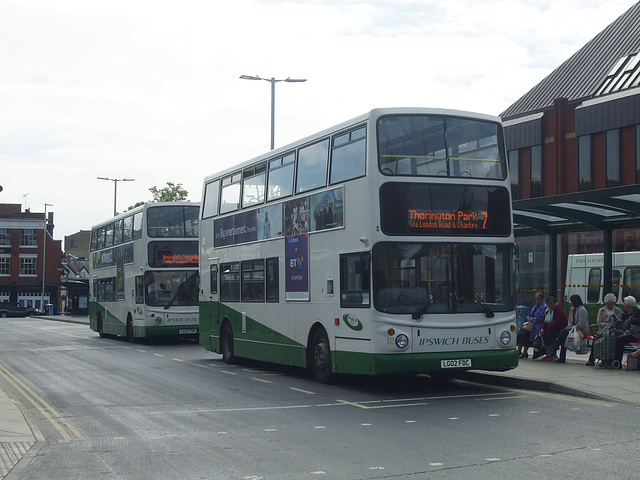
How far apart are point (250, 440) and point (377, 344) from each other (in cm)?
385

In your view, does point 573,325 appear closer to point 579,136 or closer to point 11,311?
point 579,136

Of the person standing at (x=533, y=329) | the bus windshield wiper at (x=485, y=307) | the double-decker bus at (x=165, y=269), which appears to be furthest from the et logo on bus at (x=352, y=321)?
the double-decker bus at (x=165, y=269)

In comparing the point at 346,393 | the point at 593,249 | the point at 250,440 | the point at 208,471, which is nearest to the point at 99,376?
the point at 346,393

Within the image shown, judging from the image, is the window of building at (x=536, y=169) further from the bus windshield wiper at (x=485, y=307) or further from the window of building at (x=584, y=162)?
the bus windshield wiper at (x=485, y=307)

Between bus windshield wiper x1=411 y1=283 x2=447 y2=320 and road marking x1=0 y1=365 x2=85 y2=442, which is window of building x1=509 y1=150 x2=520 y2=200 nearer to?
road marking x1=0 y1=365 x2=85 y2=442

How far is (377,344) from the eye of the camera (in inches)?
512

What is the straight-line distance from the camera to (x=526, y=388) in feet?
45.6

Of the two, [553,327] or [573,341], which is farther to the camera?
[553,327]

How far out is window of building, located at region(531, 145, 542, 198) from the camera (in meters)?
45.1

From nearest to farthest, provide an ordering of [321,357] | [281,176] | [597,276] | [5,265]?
[321,357] < [281,176] < [597,276] < [5,265]

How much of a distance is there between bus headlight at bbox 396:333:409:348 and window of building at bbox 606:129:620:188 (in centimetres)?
3034

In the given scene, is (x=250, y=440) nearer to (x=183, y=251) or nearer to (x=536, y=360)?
(x=536, y=360)

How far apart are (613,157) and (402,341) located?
1216 inches

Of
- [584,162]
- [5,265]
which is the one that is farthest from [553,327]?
[5,265]
